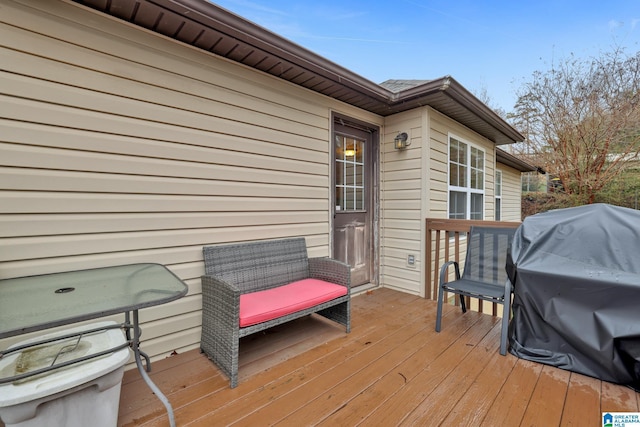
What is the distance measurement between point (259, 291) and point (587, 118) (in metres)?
10.4

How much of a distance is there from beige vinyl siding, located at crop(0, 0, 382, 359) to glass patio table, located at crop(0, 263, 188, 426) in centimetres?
27

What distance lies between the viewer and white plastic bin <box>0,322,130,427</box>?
3.65 ft

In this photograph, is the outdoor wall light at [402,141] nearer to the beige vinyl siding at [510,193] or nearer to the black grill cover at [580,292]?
the black grill cover at [580,292]

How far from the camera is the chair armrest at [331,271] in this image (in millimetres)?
2553

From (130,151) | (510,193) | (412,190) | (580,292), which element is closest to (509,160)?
(510,193)

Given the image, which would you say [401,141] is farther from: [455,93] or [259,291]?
[259,291]

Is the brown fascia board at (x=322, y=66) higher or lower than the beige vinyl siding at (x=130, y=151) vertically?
higher

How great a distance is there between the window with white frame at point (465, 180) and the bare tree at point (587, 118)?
16.9ft

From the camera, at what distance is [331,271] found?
2668 millimetres

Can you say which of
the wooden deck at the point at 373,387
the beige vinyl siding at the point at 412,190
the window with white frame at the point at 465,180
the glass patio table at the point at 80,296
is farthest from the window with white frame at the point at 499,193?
the glass patio table at the point at 80,296

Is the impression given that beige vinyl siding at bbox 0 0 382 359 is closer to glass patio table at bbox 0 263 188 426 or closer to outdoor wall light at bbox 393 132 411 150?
glass patio table at bbox 0 263 188 426

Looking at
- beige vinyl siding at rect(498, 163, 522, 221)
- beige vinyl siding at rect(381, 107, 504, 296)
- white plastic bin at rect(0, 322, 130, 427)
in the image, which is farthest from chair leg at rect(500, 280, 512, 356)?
beige vinyl siding at rect(498, 163, 522, 221)

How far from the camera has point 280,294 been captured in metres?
2.35

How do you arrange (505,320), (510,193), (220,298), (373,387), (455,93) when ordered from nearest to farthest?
(373,387) < (220,298) < (505,320) < (455,93) < (510,193)
